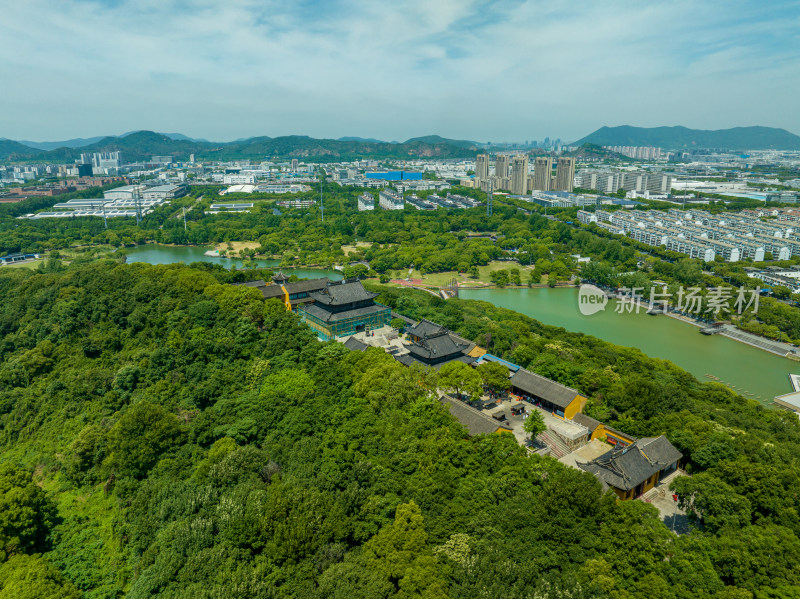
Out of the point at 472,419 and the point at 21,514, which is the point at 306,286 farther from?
the point at 21,514

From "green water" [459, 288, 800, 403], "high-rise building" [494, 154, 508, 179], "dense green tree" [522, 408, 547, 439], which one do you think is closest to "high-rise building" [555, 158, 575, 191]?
"high-rise building" [494, 154, 508, 179]

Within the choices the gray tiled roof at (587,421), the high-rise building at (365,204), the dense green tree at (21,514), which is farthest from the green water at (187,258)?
the dense green tree at (21,514)

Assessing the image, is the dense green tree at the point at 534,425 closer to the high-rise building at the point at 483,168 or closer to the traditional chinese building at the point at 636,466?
the traditional chinese building at the point at 636,466

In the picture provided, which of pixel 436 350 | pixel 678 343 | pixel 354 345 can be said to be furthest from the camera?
pixel 678 343

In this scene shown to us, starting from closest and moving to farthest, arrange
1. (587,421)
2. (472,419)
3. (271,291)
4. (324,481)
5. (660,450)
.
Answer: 1. (324,481)
2. (660,450)
3. (472,419)
4. (587,421)
5. (271,291)

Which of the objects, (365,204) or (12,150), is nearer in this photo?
(365,204)

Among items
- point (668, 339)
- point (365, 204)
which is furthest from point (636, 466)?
point (365, 204)
